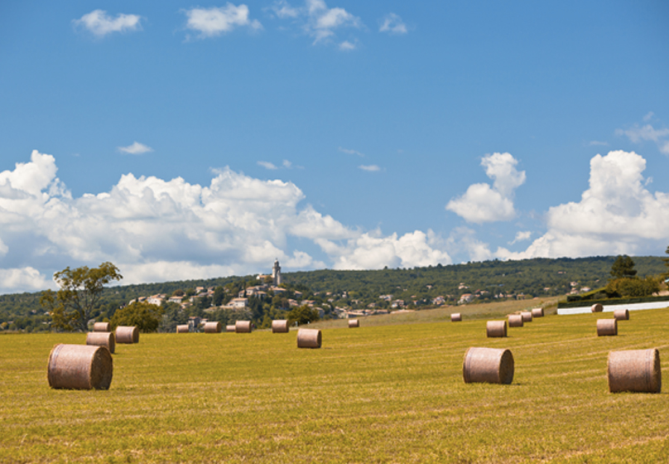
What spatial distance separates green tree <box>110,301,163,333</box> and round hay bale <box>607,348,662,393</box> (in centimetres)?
7595

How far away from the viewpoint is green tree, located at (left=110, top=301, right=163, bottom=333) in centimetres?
8569

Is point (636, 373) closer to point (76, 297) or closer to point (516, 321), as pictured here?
point (516, 321)

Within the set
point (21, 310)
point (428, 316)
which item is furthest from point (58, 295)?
point (21, 310)

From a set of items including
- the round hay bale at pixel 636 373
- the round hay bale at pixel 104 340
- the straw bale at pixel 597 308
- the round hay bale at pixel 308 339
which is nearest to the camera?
the round hay bale at pixel 636 373

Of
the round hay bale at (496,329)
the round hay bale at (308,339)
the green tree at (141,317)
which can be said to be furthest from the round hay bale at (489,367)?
the green tree at (141,317)

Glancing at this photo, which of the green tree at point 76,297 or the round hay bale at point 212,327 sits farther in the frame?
Answer: the green tree at point 76,297

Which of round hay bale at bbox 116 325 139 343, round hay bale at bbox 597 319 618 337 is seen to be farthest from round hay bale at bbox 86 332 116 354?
round hay bale at bbox 597 319 618 337

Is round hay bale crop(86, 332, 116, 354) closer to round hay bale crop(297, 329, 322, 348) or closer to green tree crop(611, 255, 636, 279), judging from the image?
round hay bale crop(297, 329, 322, 348)

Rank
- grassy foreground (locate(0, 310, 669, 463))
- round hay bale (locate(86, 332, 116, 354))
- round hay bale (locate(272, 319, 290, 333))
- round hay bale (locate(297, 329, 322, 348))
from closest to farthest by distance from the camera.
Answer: grassy foreground (locate(0, 310, 669, 463)), round hay bale (locate(86, 332, 116, 354)), round hay bale (locate(297, 329, 322, 348)), round hay bale (locate(272, 319, 290, 333))

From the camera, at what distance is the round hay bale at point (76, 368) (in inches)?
700

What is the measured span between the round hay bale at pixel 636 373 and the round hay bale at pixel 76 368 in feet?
47.7

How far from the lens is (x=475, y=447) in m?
10.9

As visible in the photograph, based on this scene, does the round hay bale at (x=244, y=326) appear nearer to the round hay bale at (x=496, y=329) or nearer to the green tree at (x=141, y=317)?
the round hay bale at (x=496, y=329)

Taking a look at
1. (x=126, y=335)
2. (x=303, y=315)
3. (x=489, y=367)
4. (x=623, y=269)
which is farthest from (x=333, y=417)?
(x=623, y=269)
